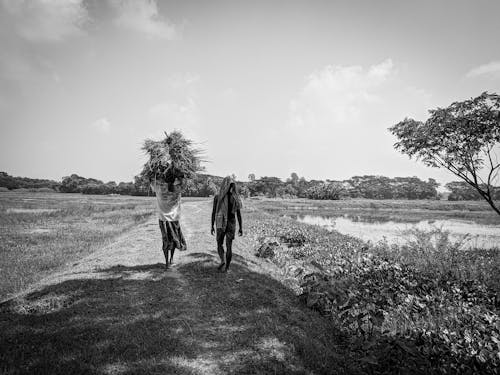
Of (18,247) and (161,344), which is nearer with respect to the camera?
(161,344)

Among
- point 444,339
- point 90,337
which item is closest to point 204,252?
point 90,337

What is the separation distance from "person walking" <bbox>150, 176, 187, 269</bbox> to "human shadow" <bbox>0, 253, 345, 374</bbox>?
1215mm

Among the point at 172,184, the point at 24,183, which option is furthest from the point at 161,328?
the point at 24,183

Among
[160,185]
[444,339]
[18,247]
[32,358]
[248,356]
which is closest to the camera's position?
[32,358]

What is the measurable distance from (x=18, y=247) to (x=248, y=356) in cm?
1394

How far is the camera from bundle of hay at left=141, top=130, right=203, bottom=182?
792 centimetres

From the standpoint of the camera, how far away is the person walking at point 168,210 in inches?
314

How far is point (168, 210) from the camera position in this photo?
8.03 m

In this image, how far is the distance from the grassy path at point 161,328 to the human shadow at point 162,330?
0.02m

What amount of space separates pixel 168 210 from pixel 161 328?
3.79 metres

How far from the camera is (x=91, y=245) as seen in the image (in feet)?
47.3

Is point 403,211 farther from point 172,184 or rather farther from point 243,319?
point 243,319

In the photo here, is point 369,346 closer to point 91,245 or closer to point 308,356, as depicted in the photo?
point 308,356

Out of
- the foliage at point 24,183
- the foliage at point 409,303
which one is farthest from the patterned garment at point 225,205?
the foliage at point 24,183
